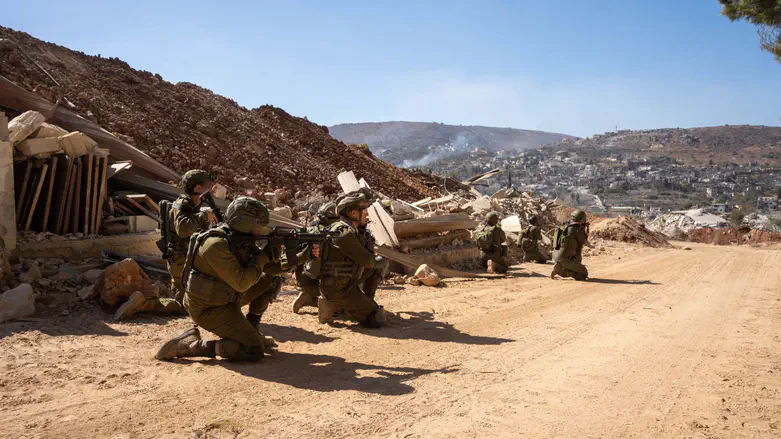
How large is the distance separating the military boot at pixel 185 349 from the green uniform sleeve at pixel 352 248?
2078 millimetres

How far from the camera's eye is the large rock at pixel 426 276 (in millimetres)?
10453

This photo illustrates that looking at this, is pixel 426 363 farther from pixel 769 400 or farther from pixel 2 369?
pixel 2 369

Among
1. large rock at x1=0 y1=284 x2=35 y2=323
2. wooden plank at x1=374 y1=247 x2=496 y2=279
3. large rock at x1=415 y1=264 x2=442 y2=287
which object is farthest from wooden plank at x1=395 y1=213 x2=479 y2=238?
large rock at x1=0 y1=284 x2=35 y2=323

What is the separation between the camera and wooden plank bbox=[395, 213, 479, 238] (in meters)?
12.2

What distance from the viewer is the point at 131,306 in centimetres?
671

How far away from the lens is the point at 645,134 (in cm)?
12450

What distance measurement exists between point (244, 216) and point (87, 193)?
5.20m

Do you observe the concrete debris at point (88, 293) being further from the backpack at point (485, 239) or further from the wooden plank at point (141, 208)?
the backpack at point (485, 239)

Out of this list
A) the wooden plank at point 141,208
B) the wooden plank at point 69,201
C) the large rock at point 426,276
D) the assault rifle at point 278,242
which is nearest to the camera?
the assault rifle at point 278,242

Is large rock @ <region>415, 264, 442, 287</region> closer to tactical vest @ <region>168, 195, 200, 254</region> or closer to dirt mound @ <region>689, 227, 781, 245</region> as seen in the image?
tactical vest @ <region>168, 195, 200, 254</region>

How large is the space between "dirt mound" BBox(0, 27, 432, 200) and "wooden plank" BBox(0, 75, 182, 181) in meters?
1.99

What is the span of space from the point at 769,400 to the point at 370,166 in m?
19.0

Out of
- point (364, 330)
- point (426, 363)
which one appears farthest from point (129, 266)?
point (426, 363)

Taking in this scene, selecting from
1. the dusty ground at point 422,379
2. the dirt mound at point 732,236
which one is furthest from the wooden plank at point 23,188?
the dirt mound at point 732,236
